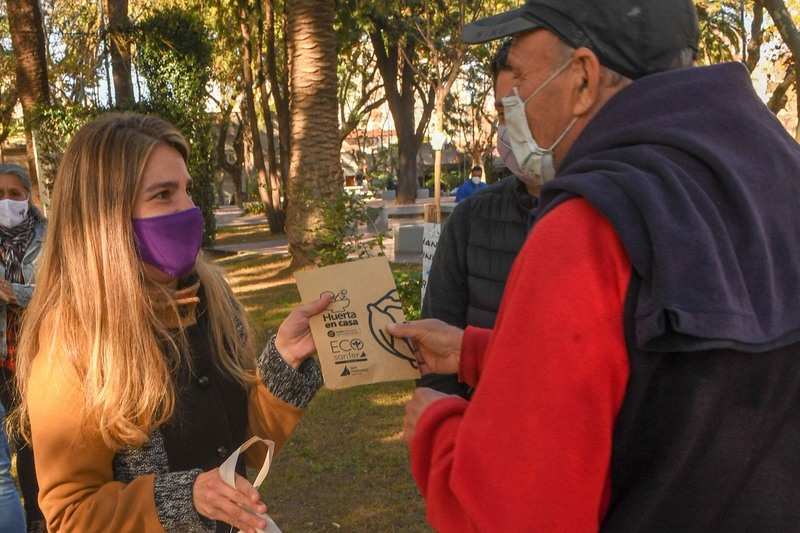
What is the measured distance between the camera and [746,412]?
133 cm

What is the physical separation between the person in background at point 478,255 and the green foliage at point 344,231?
6230 mm

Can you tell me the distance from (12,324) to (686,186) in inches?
162

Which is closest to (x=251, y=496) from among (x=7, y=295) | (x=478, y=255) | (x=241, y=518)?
(x=241, y=518)

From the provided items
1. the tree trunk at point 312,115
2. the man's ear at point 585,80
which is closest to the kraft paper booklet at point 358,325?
the man's ear at point 585,80

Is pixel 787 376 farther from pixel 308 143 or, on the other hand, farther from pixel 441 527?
pixel 308 143

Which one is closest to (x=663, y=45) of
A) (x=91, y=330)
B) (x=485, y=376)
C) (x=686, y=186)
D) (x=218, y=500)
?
(x=686, y=186)

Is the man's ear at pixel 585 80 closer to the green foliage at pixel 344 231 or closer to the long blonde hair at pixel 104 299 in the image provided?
the long blonde hair at pixel 104 299

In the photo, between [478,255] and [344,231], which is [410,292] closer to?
[344,231]

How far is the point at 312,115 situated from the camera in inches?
475

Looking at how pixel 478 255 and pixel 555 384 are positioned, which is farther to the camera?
pixel 478 255

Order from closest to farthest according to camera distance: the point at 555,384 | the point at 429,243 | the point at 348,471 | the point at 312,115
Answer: the point at 555,384
the point at 348,471
the point at 429,243
the point at 312,115

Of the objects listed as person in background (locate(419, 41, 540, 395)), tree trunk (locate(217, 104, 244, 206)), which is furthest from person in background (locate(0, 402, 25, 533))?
tree trunk (locate(217, 104, 244, 206))

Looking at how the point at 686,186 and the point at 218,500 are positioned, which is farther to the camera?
the point at 218,500

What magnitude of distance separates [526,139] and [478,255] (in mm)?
1509
